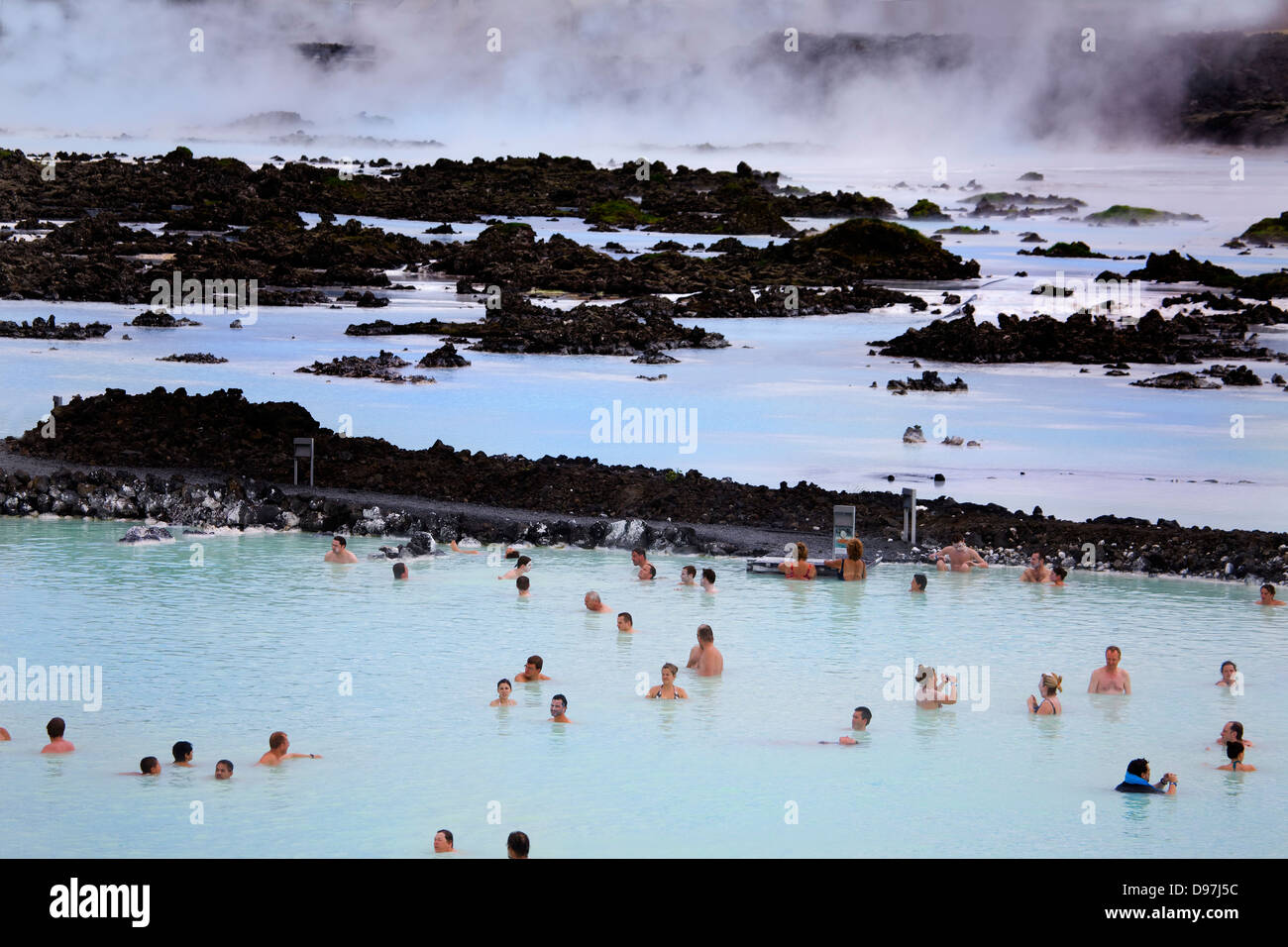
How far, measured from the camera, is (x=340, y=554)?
18891mm

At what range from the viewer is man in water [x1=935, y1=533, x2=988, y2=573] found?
18.8m

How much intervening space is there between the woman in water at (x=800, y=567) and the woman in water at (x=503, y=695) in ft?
17.5

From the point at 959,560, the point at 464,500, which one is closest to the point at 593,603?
the point at 959,560

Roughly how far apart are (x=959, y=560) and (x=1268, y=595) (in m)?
3.57

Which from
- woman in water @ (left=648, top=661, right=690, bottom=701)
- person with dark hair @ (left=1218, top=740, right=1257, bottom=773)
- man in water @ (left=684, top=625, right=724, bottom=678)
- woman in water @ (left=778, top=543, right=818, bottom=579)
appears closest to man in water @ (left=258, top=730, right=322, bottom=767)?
woman in water @ (left=648, top=661, right=690, bottom=701)

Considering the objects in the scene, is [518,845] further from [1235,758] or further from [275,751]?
[1235,758]

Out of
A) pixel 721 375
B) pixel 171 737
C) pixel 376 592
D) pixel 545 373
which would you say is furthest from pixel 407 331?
pixel 171 737

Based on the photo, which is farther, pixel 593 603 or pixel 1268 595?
pixel 1268 595

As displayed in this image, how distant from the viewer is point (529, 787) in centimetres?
1181

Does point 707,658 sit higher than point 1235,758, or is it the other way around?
point 707,658

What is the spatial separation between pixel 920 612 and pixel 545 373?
18969mm

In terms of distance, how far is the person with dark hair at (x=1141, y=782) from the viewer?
38.8ft

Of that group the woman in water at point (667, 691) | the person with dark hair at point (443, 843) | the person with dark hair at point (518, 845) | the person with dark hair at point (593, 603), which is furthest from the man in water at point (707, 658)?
the person with dark hair at point (518, 845)
